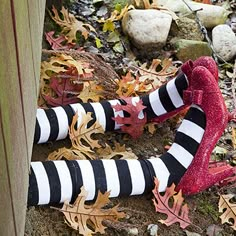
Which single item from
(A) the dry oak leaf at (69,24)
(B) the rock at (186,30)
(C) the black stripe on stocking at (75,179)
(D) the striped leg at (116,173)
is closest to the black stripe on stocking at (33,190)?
(D) the striped leg at (116,173)

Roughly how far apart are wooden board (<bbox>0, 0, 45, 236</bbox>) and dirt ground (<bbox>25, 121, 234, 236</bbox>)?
344 millimetres

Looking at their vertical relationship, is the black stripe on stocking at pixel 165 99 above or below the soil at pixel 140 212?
above

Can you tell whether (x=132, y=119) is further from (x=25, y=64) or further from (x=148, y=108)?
(x=25, y=64)

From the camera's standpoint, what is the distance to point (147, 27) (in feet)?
9.01

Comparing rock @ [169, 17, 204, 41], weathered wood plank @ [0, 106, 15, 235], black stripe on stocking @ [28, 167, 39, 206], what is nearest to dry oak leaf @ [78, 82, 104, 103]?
black stripe on stocking @ [28, 167, 39, 206]

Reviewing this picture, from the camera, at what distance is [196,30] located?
2.98 m

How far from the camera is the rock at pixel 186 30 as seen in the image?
2924mm

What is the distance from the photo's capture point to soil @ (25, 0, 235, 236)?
72.5 inches

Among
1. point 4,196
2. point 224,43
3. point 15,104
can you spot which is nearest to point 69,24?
point 224,43

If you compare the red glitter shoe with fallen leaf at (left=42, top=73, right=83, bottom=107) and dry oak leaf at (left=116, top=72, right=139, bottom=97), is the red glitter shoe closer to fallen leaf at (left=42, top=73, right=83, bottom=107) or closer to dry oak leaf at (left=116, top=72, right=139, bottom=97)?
dry oak leaf at (left=116, top=72, right=139, bottom=97)

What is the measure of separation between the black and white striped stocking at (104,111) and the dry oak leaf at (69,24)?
57cm

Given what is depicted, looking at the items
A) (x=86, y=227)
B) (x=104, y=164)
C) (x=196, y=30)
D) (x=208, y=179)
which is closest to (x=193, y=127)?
(x=208, y=179)

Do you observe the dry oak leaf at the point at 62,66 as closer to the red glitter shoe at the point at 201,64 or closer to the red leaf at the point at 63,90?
the red leaf at the point at 63,90

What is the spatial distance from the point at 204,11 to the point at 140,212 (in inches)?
57.4
